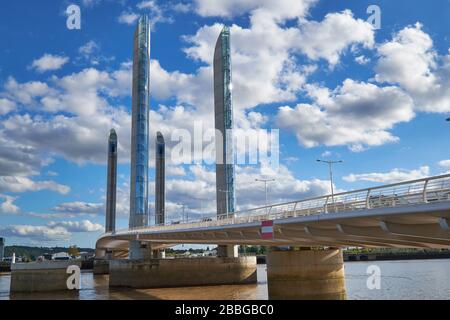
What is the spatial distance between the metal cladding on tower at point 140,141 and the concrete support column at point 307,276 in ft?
164

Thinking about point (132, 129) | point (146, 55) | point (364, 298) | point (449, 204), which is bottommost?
point (364, 298)

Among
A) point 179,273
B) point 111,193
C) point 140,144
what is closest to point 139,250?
point 179,273

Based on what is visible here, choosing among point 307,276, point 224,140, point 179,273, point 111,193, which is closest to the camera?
point 307,276

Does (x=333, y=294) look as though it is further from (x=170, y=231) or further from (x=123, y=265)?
(x=123, y=265)

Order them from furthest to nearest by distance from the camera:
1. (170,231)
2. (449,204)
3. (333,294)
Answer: (170,231) → (333,294) → (449,204)

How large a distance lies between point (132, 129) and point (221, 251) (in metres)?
34.9

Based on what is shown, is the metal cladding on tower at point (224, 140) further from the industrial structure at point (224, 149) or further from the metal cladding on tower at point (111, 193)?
the metal cladding on tower at point (111, 193)

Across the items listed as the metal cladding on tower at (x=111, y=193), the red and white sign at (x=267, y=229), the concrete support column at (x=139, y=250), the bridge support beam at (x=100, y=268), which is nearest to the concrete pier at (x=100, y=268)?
the bridge support beam at (x=100, y=268)

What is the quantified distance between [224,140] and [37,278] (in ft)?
105

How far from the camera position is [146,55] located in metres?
98.8

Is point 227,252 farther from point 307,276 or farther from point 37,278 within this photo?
point 307,276

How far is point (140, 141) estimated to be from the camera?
93500 mm

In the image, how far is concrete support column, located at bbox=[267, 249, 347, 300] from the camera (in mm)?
43312
